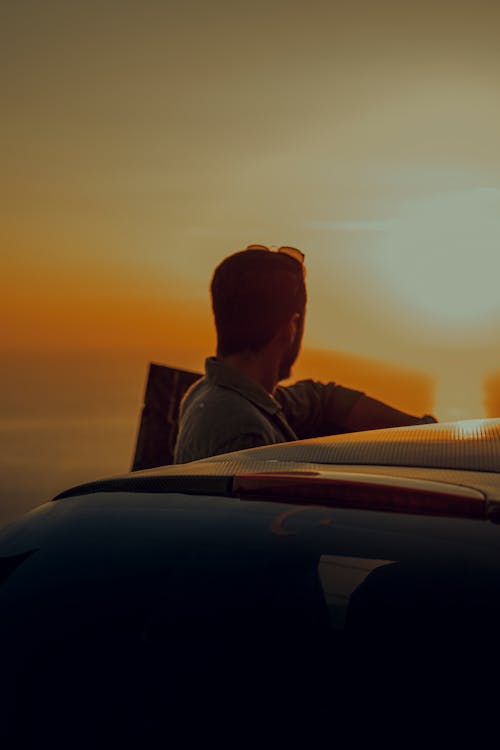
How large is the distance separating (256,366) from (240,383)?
0.22 m

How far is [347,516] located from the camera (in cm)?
134

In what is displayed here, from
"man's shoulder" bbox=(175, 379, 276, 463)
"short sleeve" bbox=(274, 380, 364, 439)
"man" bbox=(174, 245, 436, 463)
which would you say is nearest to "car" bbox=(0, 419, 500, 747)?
"man's shoulder" bbox=(175, 379, 276, 463)

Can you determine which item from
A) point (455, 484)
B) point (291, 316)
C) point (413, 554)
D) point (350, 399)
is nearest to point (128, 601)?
point (413, 554)

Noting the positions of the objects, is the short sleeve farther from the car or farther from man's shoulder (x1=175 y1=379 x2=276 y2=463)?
the car

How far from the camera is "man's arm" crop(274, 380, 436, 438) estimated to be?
178 inches

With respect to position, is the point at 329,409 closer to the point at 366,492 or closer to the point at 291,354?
the point at 291,354

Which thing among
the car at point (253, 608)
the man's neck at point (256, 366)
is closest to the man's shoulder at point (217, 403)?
the man's neck at point (256, 366)

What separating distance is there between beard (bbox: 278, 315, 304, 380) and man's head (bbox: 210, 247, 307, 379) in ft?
0.40

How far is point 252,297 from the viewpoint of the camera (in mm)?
3953

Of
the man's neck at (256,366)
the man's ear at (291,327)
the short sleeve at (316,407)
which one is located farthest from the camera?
the short sleeve at (316,407)

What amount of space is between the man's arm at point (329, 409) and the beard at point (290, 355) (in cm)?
39

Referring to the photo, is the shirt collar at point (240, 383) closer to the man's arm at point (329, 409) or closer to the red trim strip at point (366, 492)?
the man's arm at point (329, 409)

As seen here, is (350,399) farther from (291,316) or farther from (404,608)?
(404,608)

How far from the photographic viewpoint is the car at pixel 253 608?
3.61ft
